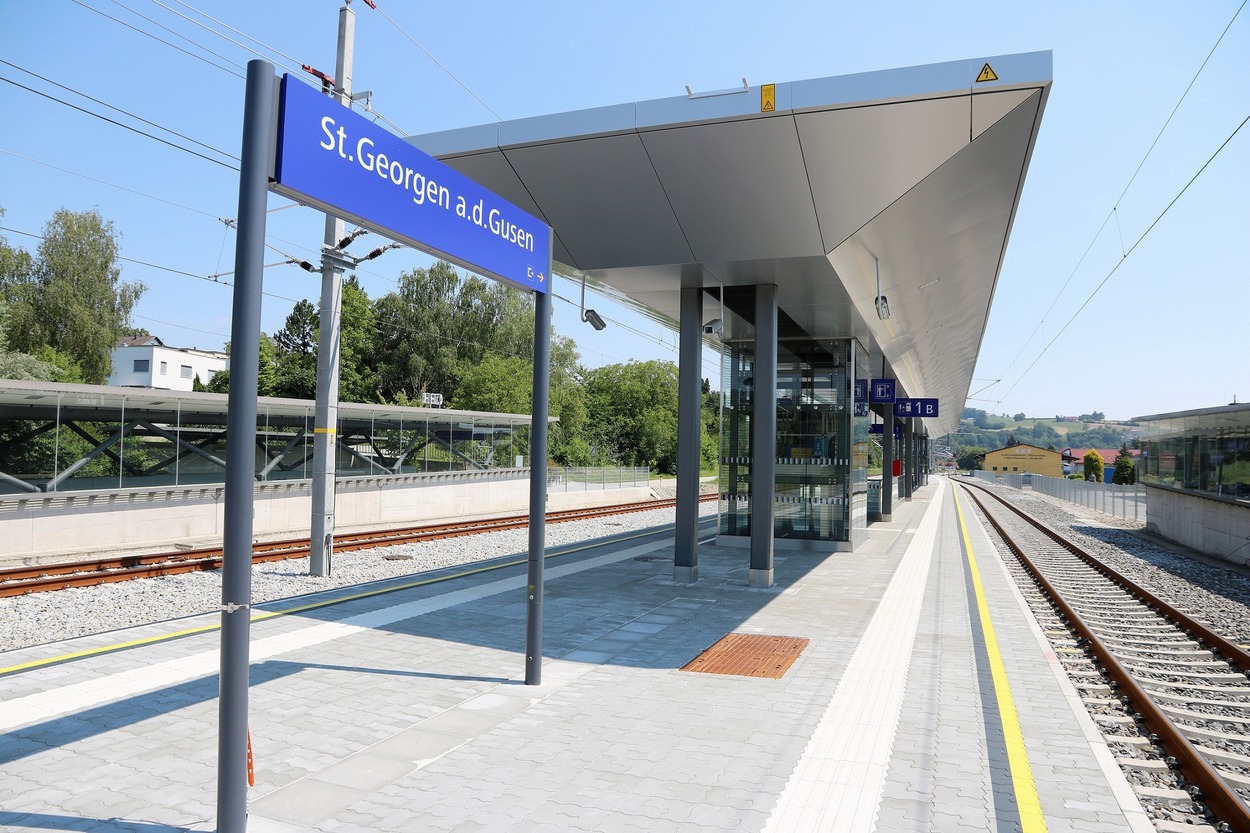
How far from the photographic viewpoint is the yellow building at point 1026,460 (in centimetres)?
10750

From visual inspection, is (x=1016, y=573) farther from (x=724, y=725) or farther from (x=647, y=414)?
(x=647, y=414)

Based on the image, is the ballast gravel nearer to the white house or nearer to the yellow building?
the white house

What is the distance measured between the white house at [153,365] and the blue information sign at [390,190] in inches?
2572

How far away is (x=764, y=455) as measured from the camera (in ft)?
38.3

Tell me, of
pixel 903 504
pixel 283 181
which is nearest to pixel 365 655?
pixel 283 181

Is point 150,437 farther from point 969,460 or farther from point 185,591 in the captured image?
point 969,460

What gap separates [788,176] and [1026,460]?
118607 mm

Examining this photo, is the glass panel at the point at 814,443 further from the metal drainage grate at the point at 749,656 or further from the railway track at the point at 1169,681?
the metal drainage grate at the point at 749,656

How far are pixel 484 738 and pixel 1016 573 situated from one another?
518 inches

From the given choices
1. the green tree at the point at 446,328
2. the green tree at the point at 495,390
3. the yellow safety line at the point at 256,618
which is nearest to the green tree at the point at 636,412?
the green tree at the point at 446,328

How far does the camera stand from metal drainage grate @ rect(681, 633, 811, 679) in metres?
7.05

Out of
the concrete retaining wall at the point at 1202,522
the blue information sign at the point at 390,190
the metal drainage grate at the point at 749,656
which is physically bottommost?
the metal drainage grate at the point at 749,656

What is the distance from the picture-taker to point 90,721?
5262 millimetres

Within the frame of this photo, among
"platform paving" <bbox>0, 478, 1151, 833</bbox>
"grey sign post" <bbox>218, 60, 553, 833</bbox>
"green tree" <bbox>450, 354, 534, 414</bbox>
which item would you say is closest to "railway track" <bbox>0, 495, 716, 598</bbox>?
"platform paving" <bbox>0, 478, 1151, 833</bbox>
